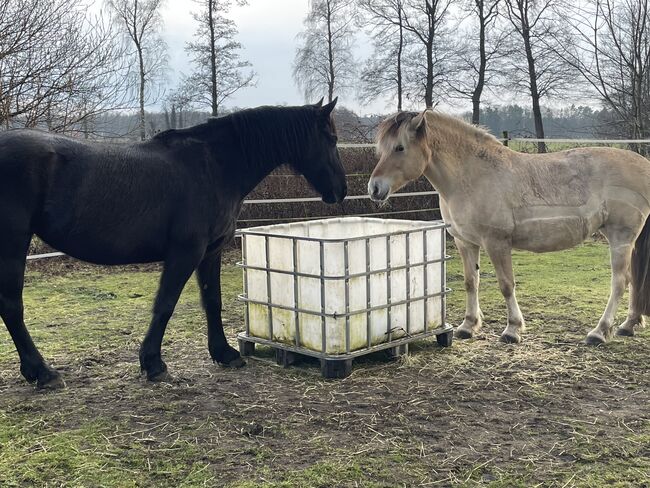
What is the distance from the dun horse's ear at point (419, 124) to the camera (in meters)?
4.59

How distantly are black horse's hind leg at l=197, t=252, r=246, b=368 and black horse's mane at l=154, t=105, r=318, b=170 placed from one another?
2.50 ft

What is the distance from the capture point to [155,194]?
3695mm

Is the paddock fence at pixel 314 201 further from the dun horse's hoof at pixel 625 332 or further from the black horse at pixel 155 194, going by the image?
the black horse at pixel 155 194

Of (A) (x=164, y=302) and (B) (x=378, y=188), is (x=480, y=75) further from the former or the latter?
(A) (x=164, y=302)

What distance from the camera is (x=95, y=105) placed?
28.9ft

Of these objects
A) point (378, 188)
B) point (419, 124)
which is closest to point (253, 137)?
point (378, 188)

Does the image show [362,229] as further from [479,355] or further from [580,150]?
[580,150]

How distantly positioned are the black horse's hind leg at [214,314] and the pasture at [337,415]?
90 millimetres

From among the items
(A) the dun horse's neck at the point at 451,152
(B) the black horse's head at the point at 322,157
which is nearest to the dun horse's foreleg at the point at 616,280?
(A) the dun horse's neck at the point at 451,152

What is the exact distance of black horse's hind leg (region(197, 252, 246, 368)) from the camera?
419 cm

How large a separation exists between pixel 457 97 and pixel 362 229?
613 inches

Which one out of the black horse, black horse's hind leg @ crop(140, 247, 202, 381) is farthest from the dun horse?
black horse's hind leg @ crop(140, 247, 202, 381)

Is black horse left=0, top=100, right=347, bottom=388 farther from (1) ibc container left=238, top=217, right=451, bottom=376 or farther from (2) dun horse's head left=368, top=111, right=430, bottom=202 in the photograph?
(2) dun horse's head left=368, top=111, right=430, bottom=202

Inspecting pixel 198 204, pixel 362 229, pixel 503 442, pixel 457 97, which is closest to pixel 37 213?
pixel 198 204
